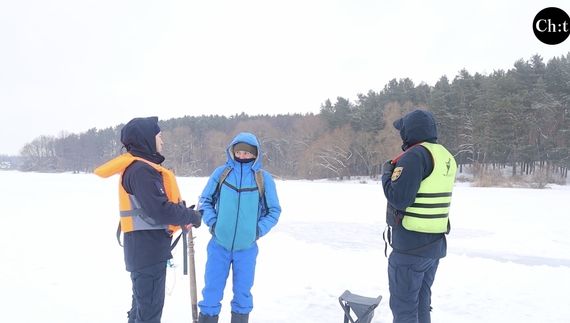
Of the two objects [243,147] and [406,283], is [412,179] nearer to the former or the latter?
[406,283]

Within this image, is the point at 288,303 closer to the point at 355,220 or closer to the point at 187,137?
the point at 355,220

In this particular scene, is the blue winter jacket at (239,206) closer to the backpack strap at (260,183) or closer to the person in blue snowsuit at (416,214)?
the backpack strap at (260,183)

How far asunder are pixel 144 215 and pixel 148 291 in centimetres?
56

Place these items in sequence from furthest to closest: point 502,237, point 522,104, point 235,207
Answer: point 522,104 → point 502,237 → point 235,207

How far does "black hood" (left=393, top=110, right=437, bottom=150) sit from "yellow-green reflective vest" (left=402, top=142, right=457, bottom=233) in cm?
8

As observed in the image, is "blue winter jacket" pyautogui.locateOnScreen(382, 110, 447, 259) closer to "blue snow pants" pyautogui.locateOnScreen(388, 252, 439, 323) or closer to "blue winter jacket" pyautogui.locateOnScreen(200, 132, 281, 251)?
"blue snow pants" pyautogui.locateOnScreen(388, 252, 439, 323)

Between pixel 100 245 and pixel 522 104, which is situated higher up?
pixel 522 104

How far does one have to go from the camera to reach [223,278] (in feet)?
9.98

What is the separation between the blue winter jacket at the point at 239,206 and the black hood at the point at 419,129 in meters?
1.29

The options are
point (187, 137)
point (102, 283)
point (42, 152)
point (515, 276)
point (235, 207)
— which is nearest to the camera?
point (235, 207)

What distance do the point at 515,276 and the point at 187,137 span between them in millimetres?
71763

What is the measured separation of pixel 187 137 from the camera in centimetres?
7244

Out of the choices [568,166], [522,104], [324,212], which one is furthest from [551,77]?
[324,212]

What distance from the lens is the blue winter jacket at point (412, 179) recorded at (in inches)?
99.8
